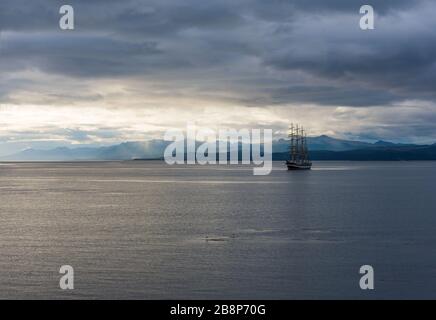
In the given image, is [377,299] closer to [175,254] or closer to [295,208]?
[175,254]

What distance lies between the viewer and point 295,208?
84.1m

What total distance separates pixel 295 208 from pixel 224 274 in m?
44.8

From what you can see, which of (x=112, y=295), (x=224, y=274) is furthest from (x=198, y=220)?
(x=112, y=295)

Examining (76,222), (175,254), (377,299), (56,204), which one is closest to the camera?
(377,299)

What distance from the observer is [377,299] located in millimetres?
34906

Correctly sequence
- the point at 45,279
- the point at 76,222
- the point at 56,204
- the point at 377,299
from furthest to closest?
the point at 56,204
the point at 76,222
the point at 45,279
the point at 377,299
